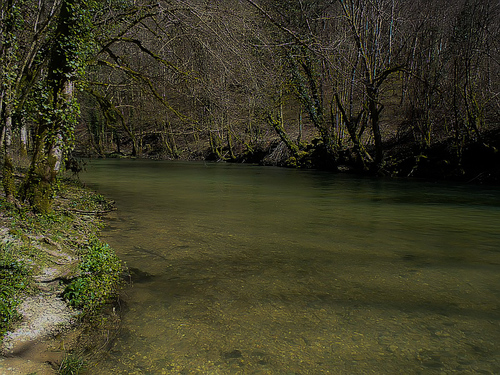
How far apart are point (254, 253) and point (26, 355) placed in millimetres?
3298

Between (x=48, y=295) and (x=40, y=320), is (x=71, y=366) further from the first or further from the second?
(x=48, y=295)

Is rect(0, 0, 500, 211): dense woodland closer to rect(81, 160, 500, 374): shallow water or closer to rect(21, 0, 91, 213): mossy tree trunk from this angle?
rect(21, 0, 91, 213): mossy tree trunk

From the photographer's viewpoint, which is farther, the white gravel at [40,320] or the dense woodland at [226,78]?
the dense woodland at [226,78]

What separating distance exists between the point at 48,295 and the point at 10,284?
1.35 feet

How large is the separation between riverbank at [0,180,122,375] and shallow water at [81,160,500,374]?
0.97 feet

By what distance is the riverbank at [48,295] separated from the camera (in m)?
2.80

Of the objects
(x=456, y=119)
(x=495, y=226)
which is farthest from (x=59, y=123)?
(x=456, y=119)

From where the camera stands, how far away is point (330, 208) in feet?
32.3

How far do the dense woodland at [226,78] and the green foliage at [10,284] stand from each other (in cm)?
273

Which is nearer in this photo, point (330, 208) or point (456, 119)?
point (330, 208)

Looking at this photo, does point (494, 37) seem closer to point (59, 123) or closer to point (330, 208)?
point (330, 208)

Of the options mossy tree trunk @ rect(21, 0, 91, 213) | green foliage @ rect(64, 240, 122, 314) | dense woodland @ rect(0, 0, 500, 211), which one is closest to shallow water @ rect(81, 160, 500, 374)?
green foliage @ rect(64, 240, 122, 314)

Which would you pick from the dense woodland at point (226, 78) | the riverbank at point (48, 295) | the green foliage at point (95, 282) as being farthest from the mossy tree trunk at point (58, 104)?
the green foliage at point (95, 282)

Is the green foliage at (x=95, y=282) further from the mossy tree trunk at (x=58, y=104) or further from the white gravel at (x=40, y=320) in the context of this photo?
the mossy tree trunk at (x=58, y=104)
